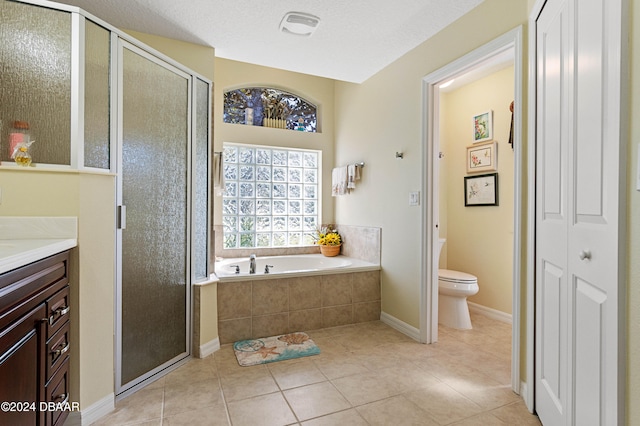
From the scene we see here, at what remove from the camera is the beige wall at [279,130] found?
12.3 feet

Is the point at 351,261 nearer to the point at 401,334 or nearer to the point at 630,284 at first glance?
the point at 401,334

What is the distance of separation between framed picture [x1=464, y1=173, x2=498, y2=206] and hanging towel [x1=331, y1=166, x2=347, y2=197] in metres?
1.38

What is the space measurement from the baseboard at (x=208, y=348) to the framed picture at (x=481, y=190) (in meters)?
2.93

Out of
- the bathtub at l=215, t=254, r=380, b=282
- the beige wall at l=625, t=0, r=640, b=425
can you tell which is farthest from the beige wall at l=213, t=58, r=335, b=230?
the beige wall at l=625, t=0, r=640, b=425

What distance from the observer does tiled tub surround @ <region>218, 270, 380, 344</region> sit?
2635 millimetres

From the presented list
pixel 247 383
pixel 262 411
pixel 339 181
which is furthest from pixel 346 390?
pixel 339 181

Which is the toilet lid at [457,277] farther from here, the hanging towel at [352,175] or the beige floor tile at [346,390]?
the hanging towel at [352,175]

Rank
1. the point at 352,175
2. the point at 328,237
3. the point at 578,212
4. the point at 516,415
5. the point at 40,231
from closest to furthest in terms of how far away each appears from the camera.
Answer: the point at 578,212, the point at 40,231, the point at 516,415, the point at 352,175, the point at 328,237

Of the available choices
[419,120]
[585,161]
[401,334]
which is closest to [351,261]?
[401,334]

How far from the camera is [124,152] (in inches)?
73.1

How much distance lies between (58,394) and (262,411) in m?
0.92

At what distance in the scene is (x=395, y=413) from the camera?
5.60 ft

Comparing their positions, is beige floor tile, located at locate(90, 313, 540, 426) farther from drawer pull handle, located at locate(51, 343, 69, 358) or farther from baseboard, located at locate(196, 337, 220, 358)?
drawer pull handle, located at locate(51, 343, 69, 358)

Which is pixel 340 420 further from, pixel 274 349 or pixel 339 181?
pixel 339 181
